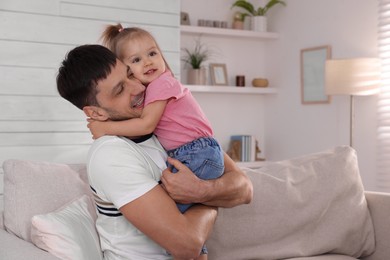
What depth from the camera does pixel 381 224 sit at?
281cm

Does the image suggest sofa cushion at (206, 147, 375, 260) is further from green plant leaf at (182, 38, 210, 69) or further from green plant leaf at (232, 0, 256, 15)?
green plant leaf at (232, 0, 256, 15)

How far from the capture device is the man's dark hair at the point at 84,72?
185cm

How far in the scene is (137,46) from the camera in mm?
2180

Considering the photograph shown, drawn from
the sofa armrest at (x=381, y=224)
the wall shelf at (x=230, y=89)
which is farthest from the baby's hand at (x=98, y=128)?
the wall shelf at (x=230, y=89)

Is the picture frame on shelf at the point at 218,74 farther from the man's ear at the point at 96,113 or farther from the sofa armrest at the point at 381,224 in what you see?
the man's ear at the point at 96,113

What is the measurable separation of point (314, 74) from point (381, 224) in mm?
2845

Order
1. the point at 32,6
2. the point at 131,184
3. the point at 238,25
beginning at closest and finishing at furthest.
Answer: the point at 131,184 → the point at 32,6 → the point at 238,25

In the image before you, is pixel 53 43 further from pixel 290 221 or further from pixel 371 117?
pixel 371 117

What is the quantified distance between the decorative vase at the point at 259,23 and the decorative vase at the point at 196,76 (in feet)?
2.45

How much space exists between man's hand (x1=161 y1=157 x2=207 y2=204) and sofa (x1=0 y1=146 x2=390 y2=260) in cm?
33

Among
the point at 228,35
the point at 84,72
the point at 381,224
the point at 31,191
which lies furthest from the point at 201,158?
the point at 228,35

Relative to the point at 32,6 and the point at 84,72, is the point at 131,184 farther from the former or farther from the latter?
the point at 32,6

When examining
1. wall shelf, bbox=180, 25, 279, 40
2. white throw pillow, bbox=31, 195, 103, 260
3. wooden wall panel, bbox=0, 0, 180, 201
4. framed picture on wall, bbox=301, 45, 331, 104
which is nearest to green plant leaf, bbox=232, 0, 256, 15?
wall shelf, bbox=180, 25, 279, 40

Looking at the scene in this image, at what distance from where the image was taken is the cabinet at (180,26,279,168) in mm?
5770
